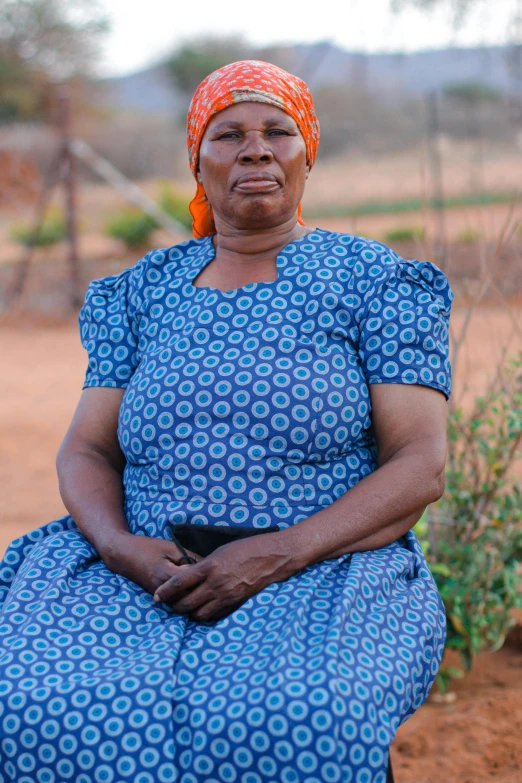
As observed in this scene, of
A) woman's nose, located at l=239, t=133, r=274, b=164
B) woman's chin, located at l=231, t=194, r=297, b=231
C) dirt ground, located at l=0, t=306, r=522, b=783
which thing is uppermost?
woman's nose, located at l=239, t=133, r=274, b=164

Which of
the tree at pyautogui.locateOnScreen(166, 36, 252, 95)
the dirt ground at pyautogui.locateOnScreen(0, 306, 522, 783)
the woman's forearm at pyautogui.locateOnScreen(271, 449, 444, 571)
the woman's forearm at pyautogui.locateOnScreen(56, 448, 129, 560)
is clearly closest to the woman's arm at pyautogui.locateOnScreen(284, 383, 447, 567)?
the woman's forearm at pyautogui.locateOnScreen(271, 449, 444, 571)

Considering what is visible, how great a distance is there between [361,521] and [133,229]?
41.5ft

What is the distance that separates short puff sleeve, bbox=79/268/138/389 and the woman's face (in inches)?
13.6

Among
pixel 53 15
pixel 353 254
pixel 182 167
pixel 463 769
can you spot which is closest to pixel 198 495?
pixel 353 254

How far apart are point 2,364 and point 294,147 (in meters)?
6.66

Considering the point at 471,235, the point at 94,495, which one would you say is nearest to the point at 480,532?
the point at 94,495

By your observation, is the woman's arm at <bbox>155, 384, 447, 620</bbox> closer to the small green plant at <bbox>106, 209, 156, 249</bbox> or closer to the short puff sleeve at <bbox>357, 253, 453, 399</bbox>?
the short puff sleeve at <bbox>357, 253, 453, 399</bbox>

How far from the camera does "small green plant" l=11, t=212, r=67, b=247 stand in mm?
14445

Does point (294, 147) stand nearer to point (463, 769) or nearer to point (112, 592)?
point (112, 592)

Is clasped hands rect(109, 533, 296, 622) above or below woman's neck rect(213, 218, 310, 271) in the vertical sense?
below

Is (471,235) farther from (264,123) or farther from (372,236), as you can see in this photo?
(372,236)

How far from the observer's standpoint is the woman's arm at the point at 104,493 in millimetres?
1934

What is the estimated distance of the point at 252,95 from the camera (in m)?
2.19

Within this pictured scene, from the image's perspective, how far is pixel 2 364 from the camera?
27.6 ft
